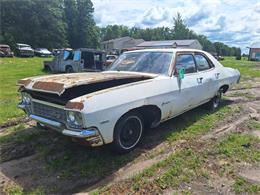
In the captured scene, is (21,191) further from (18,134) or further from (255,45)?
(255,45)

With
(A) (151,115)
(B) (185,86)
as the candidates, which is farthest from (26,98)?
(B) (185,86)

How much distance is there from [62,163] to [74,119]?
2.66ft

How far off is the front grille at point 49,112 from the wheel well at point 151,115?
1.23 meters

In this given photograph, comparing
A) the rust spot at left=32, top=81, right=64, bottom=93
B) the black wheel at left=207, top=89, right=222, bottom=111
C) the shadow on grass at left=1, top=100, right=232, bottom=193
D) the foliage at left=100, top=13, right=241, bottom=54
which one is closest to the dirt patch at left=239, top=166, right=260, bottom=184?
the shadow on grass at left=1, top=100, right=232, bottom=193

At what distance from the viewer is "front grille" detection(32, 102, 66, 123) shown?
3369 millimetres

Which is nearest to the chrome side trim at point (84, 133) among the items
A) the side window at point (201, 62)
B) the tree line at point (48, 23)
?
the side window at point (201, 62)

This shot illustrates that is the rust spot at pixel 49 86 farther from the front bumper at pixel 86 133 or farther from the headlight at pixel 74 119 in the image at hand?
the front bumper at pixel 86 133

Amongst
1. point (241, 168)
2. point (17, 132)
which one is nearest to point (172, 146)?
point (241, 168)

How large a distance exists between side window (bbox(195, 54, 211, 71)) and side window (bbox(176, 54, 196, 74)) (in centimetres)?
23

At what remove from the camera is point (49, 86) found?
344 cm

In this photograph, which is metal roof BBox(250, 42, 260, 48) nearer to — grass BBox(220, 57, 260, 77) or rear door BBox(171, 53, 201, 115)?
grass BBox(220, 57, 260, 77)

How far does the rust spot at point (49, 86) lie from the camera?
3260mm

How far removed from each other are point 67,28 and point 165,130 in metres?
57.9

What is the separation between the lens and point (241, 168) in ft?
11.2
